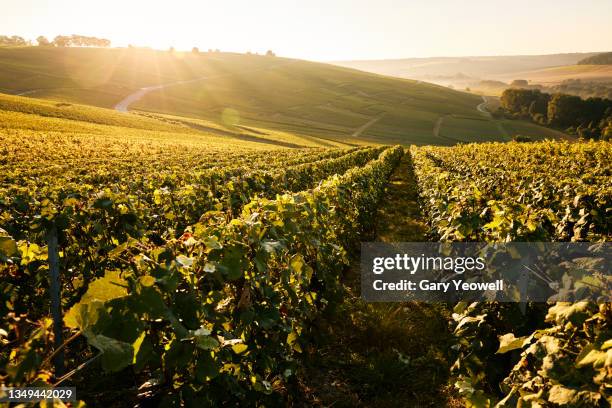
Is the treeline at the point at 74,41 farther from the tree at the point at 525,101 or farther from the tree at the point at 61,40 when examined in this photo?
the tree at the point at 525,101

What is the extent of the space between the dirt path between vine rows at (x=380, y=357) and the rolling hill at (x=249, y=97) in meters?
53.6

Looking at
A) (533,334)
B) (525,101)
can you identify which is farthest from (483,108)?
(533,334)

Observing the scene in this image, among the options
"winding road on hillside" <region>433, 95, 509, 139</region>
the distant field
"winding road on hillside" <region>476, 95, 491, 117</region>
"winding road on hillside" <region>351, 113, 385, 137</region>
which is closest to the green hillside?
"winding road on hillside" <region>351, 113, 385, 137</region>

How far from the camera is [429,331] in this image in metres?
6.05

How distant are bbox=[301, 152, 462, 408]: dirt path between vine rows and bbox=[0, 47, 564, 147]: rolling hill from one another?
2111 inches

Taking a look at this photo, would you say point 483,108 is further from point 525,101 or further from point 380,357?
point 380,357

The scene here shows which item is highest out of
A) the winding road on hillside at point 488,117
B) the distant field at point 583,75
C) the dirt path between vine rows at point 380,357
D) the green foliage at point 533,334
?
the distant field at point 583,75

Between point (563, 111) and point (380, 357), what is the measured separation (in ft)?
360

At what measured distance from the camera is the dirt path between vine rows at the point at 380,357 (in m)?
4.60

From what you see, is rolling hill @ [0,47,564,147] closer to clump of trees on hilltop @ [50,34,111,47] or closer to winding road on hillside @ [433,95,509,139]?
winding road on hillside @ [433,95,509,139]

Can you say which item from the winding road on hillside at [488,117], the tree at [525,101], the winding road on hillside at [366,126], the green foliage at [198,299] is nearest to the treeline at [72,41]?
the winding road on hillside at [366,126]

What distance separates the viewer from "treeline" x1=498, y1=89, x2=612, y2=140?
8649 cm

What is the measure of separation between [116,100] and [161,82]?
28.7 m

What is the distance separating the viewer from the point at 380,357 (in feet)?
Answer: 17.2
